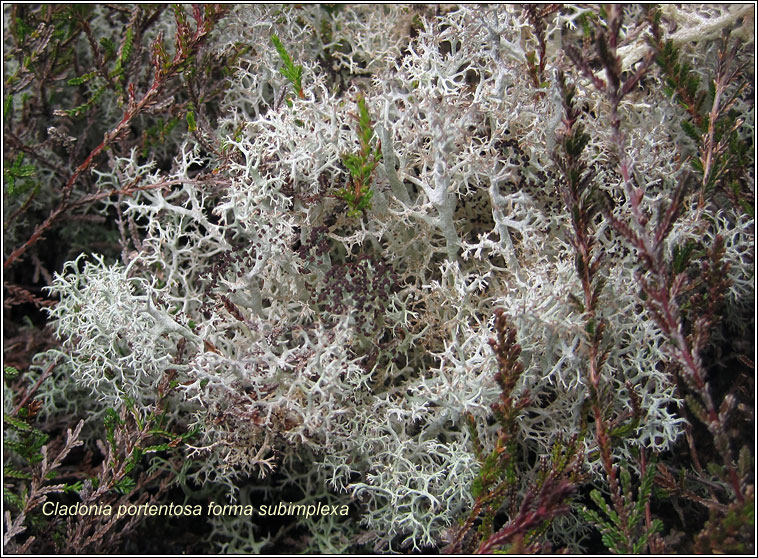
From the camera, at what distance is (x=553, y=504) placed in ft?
3.77

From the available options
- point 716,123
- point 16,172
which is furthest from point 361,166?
point 16,172

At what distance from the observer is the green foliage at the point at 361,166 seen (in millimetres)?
1267

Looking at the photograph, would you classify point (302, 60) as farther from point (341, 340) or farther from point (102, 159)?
point (341, 340)

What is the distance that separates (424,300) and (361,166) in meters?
0.34

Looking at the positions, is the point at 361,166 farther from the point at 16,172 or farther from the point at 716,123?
the point at 16,172

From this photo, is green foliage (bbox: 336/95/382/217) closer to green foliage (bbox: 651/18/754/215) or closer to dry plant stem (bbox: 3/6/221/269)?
dry plant stem (bbox: 3/6/221/269)

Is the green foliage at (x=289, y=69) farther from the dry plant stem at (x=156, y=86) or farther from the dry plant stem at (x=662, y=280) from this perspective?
the dry plant stem at (x=662, y=280)

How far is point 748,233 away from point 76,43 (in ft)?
6.35

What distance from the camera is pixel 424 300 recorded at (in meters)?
1.42

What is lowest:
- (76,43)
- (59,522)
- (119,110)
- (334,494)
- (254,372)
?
(334,494)

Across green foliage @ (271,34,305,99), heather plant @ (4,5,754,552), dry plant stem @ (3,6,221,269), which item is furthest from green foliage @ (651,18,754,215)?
dry plant stem @ (3,6,221,269)

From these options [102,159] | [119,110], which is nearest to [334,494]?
[102,159]

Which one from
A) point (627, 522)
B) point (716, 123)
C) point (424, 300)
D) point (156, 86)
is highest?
point (156, 86)

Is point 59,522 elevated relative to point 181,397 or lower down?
lower down
